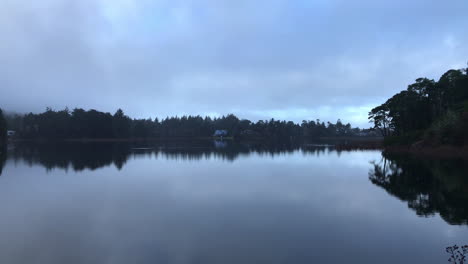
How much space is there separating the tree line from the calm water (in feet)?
277

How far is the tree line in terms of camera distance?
95.2 m

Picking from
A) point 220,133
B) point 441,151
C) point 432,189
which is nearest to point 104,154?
point 432,189

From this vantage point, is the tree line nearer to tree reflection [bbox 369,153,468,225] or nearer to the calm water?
the calm water

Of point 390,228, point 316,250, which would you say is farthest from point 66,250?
point 390,228

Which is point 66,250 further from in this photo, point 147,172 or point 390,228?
point 147,172

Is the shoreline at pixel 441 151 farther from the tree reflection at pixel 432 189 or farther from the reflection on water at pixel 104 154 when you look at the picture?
the reflection on water at pixel 104 154

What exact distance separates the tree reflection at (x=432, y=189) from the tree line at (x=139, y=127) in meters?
92.4

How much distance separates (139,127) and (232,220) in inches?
4136

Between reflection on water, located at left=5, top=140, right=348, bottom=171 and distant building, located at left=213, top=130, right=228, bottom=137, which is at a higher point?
distant building, located at left=213, top=130, right=228, bottom=137

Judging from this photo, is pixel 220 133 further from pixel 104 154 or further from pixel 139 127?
pixel 104 154

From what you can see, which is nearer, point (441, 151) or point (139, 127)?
point (441, 151)

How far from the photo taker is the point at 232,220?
10289 millimetres

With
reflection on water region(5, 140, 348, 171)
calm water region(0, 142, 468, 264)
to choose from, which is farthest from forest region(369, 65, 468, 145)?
calm water region(0, 142, 468, 264)

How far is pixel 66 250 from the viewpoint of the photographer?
Answer: 306 inches
